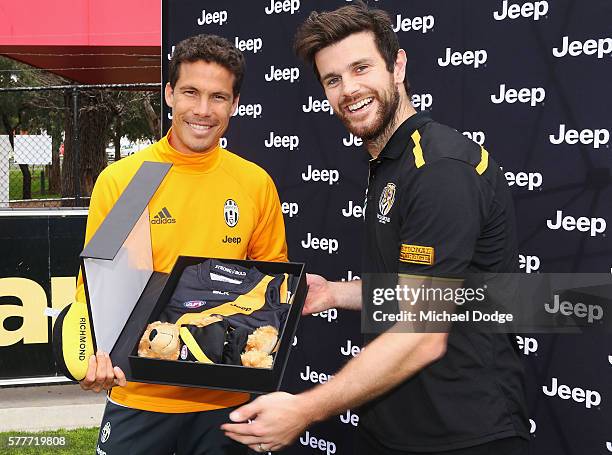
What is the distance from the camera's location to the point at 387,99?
2.06 metres

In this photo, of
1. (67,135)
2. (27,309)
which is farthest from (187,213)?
(67,135)

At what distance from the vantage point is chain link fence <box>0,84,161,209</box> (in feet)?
26.2

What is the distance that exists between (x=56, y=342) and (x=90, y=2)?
9392 mm

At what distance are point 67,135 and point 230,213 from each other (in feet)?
44.8

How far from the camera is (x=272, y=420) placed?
69.5 inches

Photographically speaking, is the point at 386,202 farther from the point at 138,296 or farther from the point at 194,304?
the point at 138,296

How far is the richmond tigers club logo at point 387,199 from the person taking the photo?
190cm

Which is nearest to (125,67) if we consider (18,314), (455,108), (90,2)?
(90,2)

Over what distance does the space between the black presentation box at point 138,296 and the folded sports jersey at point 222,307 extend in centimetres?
4

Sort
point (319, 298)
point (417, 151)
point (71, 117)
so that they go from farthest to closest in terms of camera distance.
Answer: point (71, 117), point (319, 298), point (417, 151)

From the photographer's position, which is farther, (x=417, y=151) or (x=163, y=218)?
(x=163, y=218)

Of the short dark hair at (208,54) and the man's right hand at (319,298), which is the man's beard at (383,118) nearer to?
the short dark hair at (208,54)

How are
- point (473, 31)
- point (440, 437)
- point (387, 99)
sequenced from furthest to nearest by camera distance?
point (473, 31) < point (387, 99) < point (440, 437)

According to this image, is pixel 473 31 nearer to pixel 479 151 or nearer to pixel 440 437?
pixel 479 151
